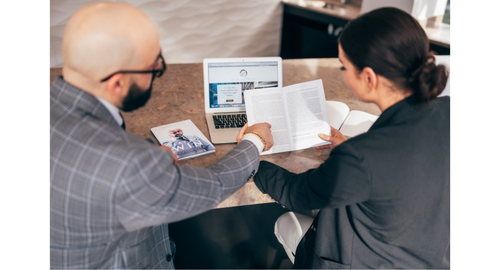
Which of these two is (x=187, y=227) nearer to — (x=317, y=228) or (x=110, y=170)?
(x=317, y=228)

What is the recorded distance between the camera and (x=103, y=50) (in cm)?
93

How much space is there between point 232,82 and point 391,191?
0.96 m

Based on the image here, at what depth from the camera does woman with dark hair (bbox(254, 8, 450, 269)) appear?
1.02 meters

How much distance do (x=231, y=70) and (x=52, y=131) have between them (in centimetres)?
95

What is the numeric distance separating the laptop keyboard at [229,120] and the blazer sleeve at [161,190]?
56 cm

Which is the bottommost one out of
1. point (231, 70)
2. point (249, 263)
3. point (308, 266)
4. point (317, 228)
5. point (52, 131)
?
point (249, 263)

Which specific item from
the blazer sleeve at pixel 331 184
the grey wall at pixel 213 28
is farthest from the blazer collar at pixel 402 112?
the grey wall at pixel 213 28

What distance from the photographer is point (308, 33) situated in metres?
4.29

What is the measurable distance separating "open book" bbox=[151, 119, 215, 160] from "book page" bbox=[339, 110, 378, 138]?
604mm

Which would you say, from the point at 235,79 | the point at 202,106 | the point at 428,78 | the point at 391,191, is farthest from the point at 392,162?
the point at 202,106

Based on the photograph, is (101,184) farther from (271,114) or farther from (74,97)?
(271,114)

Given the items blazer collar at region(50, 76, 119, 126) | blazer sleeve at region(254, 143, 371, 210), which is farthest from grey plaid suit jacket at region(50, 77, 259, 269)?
blazer sleeve at region(254, 143, 371, 210)

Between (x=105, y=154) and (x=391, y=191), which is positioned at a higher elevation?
(x=105, y=154)

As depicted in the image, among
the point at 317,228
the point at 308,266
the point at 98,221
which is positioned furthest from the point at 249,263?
the point at 98,221
